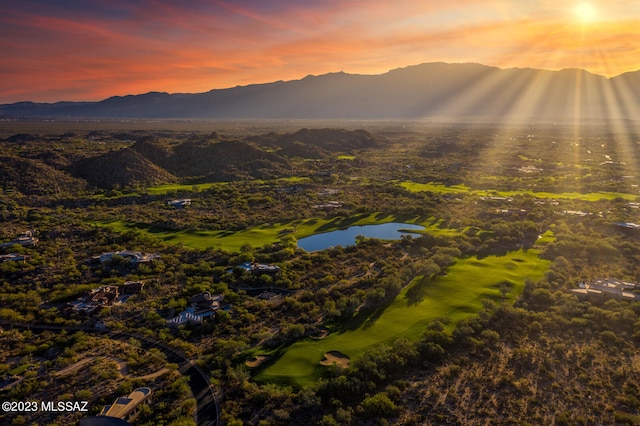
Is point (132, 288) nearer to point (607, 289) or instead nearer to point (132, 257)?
point (132, 257)

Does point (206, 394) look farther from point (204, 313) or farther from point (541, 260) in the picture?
point (541, 260)

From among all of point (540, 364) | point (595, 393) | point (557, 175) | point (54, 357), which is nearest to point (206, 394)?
point (54, 357)

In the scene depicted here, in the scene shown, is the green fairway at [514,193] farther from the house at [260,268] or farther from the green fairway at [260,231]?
the house at [260,268]

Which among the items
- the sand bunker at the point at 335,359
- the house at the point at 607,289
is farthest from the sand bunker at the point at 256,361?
the house at the point at 607,289

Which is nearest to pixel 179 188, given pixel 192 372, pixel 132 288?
pixel 132 288

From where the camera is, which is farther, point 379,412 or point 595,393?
point 595,393
